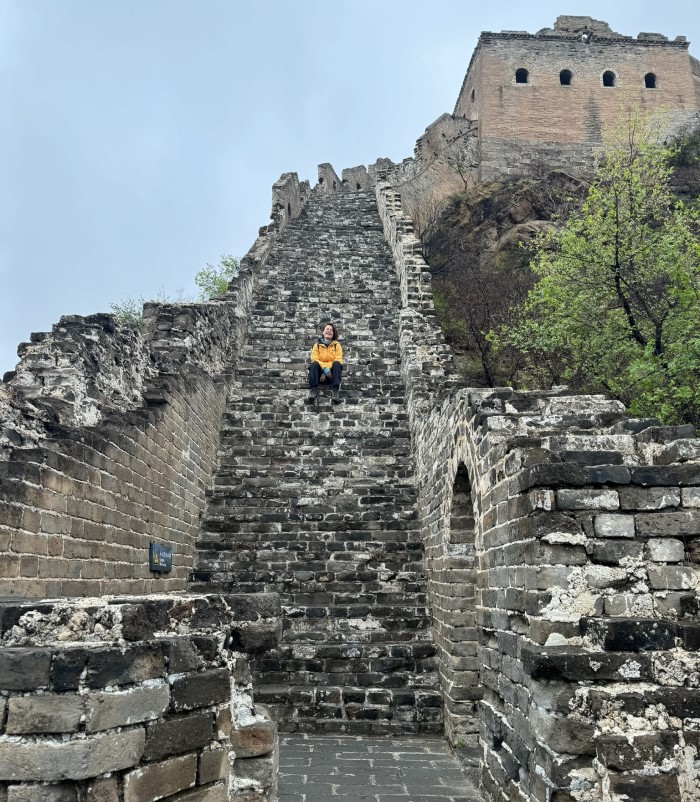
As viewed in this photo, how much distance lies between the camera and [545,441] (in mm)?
4039

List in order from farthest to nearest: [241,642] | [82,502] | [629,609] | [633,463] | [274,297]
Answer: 1. [274,297]
2. [82,502]
3. [633,463]
4. [629,609]
5. [241,642]

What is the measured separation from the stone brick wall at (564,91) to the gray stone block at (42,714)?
3073cm

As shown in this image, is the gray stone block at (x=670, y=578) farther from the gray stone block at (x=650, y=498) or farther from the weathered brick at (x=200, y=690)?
the weathered brick at (x=200, y=690)

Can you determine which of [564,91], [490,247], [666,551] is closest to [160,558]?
[666,551]

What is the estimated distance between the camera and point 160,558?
7.41 meters

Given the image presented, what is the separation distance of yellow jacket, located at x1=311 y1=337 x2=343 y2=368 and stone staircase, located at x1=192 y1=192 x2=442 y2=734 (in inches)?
23.1

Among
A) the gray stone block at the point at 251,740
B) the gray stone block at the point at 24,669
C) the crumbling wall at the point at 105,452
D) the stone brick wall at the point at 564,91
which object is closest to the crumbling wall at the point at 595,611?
the gray stone block at the point at 251,740

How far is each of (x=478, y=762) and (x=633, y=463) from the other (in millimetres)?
3593

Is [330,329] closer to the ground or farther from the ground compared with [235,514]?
farther from the ground

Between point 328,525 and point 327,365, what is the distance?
3.67 meters

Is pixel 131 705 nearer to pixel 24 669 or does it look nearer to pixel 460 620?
pixel 24 669

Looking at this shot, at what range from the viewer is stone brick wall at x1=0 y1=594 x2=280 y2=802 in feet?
6.75

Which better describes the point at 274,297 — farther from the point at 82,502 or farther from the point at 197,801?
the point at 197,801

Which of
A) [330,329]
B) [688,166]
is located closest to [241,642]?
[330,329]
